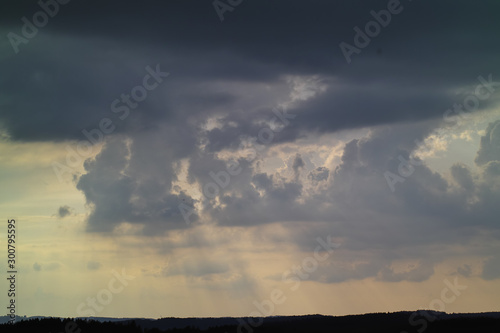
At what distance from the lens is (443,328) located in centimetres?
12512

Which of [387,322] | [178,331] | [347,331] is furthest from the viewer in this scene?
[387,322]

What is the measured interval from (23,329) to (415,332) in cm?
7102

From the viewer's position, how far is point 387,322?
169500 millimetres

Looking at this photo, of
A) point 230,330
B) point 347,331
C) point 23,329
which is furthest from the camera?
point 347,331

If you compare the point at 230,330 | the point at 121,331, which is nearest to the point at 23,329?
the point at 121,331

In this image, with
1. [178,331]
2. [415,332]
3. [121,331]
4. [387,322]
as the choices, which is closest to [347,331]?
[387,322]

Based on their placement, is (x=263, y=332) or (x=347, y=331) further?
(x=347, y=331)

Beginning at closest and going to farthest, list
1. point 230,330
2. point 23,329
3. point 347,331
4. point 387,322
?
point 23,329 < point 230,330 < point 347,331 < point 387,322

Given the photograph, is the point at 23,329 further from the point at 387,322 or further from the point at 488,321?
the point at 387,322

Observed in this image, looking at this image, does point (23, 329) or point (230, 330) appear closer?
point (23, 329)

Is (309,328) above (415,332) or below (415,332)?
above

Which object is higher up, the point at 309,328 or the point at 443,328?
the point at 309,328

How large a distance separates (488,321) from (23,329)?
277 ft

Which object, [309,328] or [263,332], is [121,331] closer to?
[263,332]
